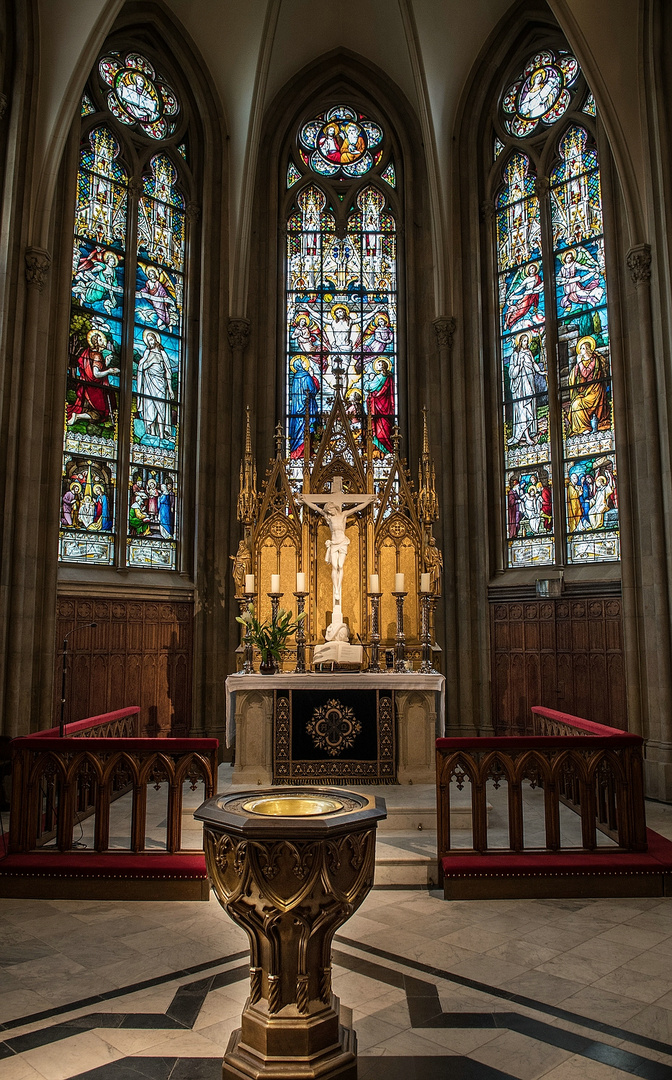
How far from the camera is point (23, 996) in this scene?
429 cm

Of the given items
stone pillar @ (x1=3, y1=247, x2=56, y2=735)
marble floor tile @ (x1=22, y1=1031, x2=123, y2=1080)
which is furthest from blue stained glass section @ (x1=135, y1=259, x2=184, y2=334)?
marble floor tile @ (x1=22, y1=1031, x2=123, y2=1080)

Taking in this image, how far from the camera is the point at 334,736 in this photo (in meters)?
9.03

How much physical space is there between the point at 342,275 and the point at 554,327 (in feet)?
12.6

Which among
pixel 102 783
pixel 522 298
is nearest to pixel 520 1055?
pixel 102 783

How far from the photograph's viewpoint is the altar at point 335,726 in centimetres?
896

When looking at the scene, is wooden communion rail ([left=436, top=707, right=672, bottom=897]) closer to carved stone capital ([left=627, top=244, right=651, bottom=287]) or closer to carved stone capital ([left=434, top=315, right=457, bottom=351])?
carved stone capital ([left=627, top=244, right=651, bottom=287])

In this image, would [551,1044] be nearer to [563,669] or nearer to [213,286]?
[563,669]

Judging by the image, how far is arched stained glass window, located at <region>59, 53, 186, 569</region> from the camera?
12.0 meters

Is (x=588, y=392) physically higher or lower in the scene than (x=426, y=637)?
higher

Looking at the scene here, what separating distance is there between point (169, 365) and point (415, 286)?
4.37m

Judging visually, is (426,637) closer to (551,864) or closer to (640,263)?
(551,864)

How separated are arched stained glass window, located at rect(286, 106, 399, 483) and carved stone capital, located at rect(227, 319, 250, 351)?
0.94m

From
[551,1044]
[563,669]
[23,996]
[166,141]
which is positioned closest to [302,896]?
[551,1044]

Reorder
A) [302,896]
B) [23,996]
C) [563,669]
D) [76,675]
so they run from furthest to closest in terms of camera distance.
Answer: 1. [563,669]
2. [76,675]
3. [23,996]
4. [302,896]
